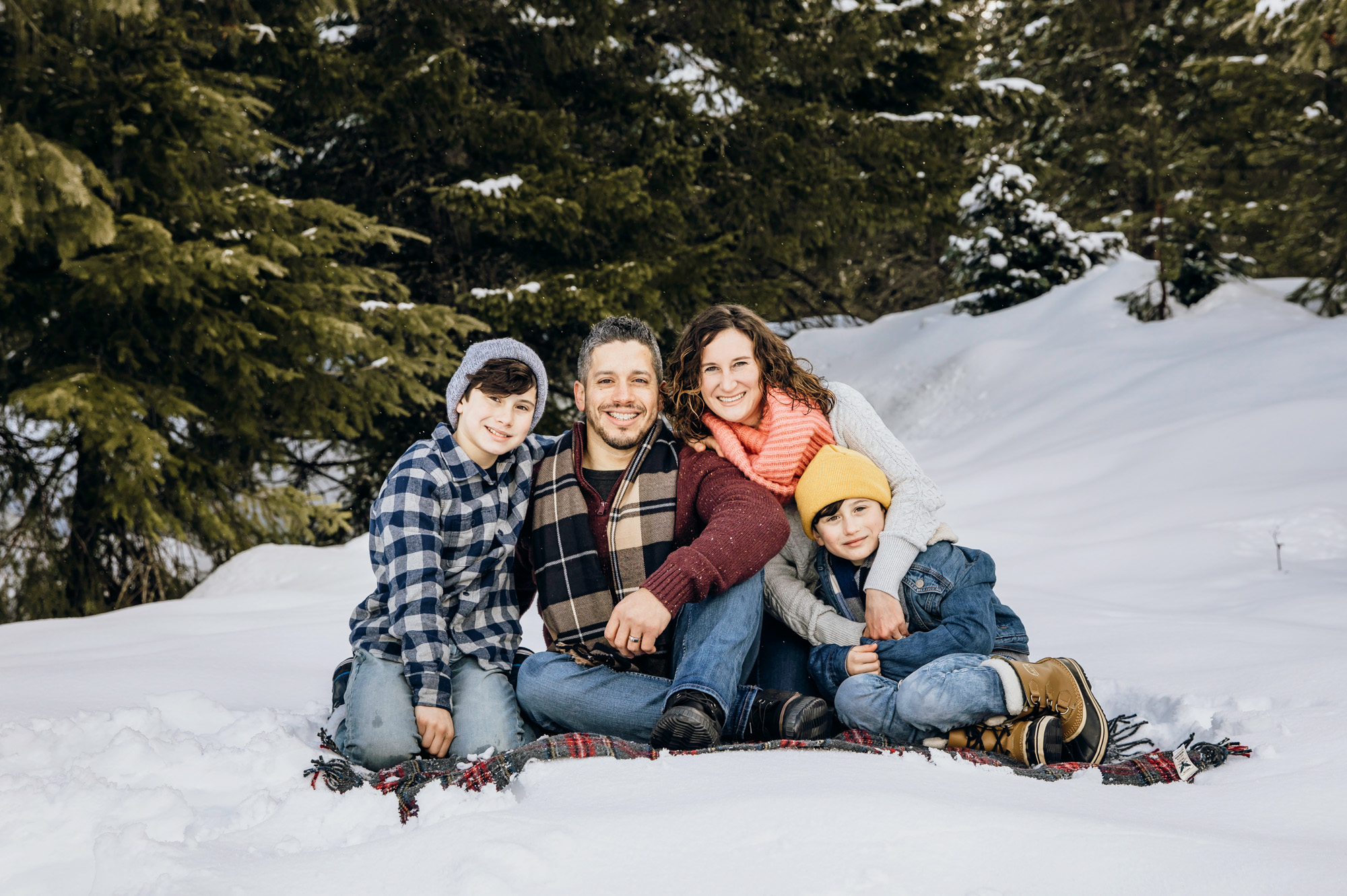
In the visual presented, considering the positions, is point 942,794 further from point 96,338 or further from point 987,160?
point 987,160

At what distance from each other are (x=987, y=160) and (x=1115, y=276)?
101 inches

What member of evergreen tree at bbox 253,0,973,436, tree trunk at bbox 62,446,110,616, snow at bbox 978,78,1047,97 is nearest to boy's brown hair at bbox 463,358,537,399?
tree trunk at bbox 62,446,110,616

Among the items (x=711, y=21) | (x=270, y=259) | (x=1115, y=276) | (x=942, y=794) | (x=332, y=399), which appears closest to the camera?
(x=942, y=794)

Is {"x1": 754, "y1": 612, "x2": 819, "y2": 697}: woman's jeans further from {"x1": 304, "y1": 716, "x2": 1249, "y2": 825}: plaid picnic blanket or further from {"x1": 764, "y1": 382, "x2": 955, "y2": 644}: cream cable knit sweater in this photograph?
{"x1": 304, "y1": 716, "x2": 1249, "y2": 825}: plaid picnic blanket

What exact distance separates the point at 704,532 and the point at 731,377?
19.9 inches

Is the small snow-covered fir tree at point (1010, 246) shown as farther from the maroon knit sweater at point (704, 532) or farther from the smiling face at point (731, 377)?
the maroon knit sweater at point (704, 532)

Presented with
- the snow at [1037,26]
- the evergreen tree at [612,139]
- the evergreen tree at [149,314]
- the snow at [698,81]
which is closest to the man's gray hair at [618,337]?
the evergreen tree at [149,314]

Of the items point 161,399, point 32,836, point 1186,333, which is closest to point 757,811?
point 32,836

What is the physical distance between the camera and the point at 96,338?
5.51m

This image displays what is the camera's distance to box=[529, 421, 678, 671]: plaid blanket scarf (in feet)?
8.22

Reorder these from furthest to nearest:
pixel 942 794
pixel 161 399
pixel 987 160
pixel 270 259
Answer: pixel 987 160
pixel 270 259
pixel 161 399
pixel 942 794

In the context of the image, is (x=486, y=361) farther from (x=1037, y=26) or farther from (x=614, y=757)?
(x=1037, y=26)

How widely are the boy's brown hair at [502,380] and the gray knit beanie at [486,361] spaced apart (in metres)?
0.01

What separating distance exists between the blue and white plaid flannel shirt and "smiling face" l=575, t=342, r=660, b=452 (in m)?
0.26
